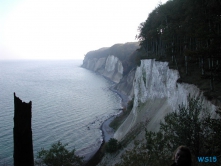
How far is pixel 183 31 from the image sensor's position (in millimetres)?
29953

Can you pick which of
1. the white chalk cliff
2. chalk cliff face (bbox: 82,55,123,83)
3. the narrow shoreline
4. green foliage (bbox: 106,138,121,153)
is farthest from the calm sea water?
chalk cliff face (bbox: 82,55,123,83)

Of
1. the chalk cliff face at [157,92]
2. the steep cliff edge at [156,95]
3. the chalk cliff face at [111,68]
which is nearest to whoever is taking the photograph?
the steep cliff edge at [156,95]

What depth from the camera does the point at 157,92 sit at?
32.9m

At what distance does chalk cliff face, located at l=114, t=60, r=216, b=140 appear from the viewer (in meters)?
23.8

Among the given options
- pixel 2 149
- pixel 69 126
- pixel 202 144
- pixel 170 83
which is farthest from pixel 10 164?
pixel 202 144

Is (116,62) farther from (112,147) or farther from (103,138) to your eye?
(112,147)

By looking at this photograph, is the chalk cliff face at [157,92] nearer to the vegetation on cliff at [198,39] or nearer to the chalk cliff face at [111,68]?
the vegetation on cliff at [198,39]

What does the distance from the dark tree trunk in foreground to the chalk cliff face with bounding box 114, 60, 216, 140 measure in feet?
46.8

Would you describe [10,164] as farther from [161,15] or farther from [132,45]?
[132,45]

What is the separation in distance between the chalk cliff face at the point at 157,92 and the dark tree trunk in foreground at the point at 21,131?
46.8ft

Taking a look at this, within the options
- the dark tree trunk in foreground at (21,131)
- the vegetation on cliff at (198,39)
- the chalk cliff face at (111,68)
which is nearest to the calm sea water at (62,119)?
the vegetation on cliff at (198,39)

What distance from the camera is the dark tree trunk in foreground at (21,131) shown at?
739 cm

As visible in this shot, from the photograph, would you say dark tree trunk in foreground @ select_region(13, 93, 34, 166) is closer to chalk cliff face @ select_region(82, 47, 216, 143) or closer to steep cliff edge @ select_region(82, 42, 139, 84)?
chalk cliff face @ select_region(82, 47, 216, 143)

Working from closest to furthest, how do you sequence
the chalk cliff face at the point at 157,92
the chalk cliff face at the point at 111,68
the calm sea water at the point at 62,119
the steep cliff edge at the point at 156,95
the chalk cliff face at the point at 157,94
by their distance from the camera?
the steep cliff edge at the point at 156,95 → the chalk cliff face at the point at 157,94 → the chalk cliff face at the point at 157,92 → the calm sea water at the point at 62,119 → the chalk cliff face at the point at 111,68
